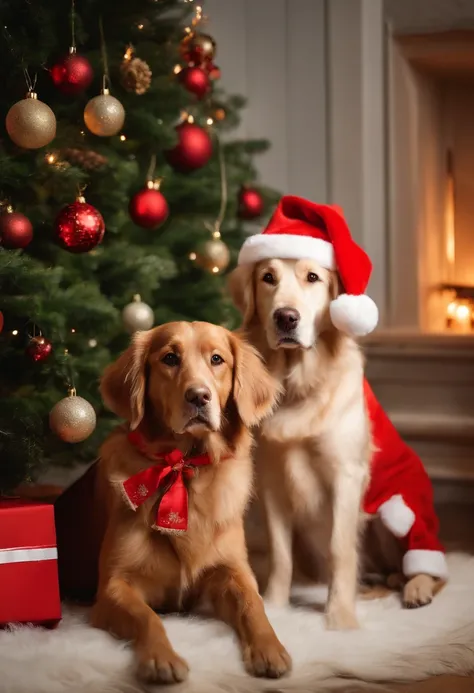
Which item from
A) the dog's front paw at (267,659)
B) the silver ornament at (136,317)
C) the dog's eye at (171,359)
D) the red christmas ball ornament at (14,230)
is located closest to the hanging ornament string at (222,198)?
the silver ornament at (136,317)

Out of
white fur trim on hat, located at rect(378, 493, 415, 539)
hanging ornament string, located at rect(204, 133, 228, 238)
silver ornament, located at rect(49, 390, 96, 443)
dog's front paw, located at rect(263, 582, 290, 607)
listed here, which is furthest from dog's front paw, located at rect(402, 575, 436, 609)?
hanging ornament string, located at rect(204, 133, 228, 238)

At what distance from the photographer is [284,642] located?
1943mm

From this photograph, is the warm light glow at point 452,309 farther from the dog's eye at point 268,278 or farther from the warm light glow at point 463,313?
the dog's eye at point 268,278

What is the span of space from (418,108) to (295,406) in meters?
2.29

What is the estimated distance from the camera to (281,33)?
3.96m

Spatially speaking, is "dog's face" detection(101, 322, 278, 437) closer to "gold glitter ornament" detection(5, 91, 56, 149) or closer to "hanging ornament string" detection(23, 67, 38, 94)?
"gold glitter ornament" detection(5, 91, 56, 149)

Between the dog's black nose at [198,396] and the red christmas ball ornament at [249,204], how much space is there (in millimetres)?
1608

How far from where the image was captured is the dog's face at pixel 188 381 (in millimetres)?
1956

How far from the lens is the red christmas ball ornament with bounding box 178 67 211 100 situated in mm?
3047

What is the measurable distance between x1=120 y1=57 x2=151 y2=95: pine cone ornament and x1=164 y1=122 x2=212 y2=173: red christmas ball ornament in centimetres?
25

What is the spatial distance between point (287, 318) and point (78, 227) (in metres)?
0.76

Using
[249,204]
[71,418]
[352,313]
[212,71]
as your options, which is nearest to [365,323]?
[352,313]

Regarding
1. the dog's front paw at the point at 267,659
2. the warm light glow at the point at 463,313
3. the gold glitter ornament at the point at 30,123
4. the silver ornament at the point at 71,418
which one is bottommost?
the dog's front paw at the point at 267,659

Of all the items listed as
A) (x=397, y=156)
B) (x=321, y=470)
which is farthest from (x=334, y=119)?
(x=321, y=470)
